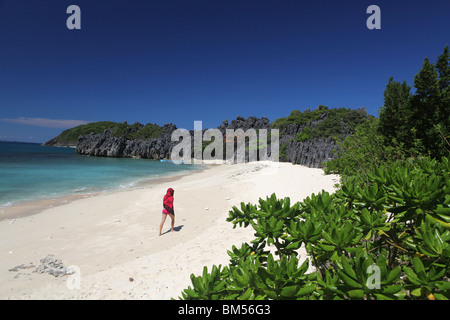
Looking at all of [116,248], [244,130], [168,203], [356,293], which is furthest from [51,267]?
[244,130]

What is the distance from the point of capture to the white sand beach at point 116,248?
15.4 ft

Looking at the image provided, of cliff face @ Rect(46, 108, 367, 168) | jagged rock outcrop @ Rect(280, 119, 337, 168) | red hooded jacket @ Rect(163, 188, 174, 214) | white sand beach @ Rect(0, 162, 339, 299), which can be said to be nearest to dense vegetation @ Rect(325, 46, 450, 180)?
white sand beach @ Rect(0, 162, 339, 299)

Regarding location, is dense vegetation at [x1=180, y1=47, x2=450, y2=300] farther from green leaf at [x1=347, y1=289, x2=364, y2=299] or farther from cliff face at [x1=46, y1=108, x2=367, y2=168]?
cliff face at [x1=46, y1=108, x2=367, y2=168]

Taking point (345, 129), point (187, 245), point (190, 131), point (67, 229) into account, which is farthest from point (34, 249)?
point (190, 131)

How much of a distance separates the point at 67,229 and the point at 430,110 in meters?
17.0

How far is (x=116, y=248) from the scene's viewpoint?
263 inches

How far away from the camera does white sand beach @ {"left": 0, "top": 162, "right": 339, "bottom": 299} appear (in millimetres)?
4684

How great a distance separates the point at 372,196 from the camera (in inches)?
73.7

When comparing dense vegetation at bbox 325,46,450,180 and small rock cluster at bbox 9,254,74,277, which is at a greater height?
dense vegetation at bbox 325,46,450,180

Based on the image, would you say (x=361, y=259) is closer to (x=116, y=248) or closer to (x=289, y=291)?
(x=289, y=291)

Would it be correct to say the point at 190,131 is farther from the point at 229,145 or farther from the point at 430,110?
the point at 430,110

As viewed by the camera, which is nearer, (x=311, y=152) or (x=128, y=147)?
(x=311, y=152)

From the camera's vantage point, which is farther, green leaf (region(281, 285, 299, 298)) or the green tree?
the green tree

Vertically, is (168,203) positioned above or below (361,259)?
below
